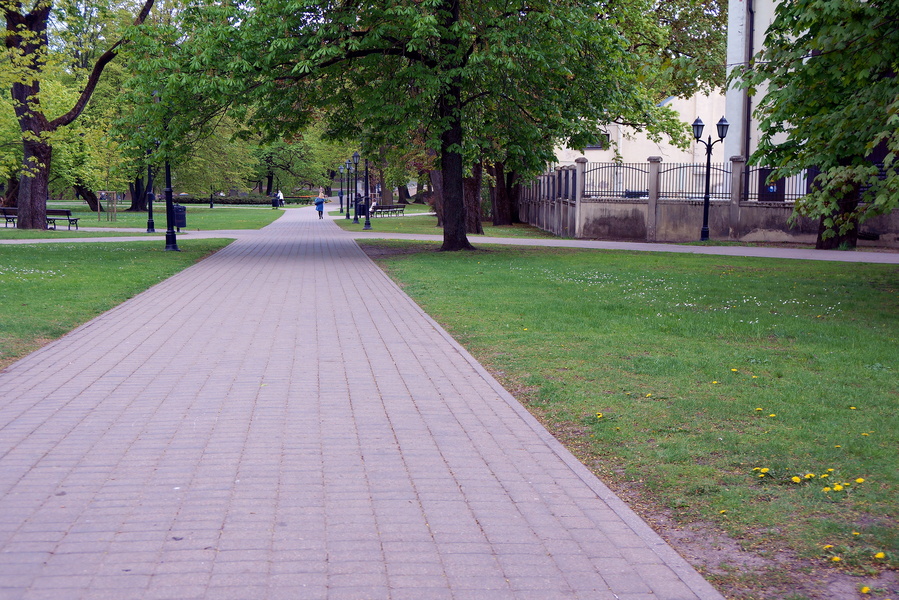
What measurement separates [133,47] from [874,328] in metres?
17.8

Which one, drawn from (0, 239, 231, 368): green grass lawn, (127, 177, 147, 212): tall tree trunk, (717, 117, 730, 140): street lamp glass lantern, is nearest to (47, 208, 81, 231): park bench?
(0, 239, 231, 368): green grass lawn

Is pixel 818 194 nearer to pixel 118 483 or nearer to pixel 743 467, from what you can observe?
pixel 743 467

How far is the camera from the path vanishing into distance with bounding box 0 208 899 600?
3.85 m

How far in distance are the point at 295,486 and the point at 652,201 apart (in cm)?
2647

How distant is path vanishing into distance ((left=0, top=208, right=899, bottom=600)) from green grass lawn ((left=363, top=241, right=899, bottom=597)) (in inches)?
18.3

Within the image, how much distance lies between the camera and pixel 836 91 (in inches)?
492

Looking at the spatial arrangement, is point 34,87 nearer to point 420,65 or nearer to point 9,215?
point 9,215

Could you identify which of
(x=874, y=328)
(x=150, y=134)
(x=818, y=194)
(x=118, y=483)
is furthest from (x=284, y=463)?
(x=150, y=134)

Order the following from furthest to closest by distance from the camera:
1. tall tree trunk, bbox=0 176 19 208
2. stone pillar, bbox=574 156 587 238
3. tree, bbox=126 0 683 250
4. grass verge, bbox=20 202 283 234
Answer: tall tree trunk, bbox=0 176 19 208
grass verge, bbox=20 202 283 234
stone pillar, bbox=574 156 587 238
tree, bbox=126 0 683 250

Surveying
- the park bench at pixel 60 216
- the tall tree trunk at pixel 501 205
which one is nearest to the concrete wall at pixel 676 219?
the tall tree trunk at pixel 501 205

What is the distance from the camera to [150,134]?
2158 centimetres

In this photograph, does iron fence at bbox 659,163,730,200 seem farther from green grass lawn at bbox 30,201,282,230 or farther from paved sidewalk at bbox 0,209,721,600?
paved sidewalk at bbox 0,209,721,600

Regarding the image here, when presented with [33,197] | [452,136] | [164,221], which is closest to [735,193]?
[452,136]

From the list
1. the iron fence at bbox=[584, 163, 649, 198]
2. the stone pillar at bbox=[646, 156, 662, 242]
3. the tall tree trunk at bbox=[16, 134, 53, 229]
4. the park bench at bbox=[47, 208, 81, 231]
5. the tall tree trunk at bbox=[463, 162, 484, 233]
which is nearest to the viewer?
the stone pillar at bbox=[646, 156, 662, 242]
